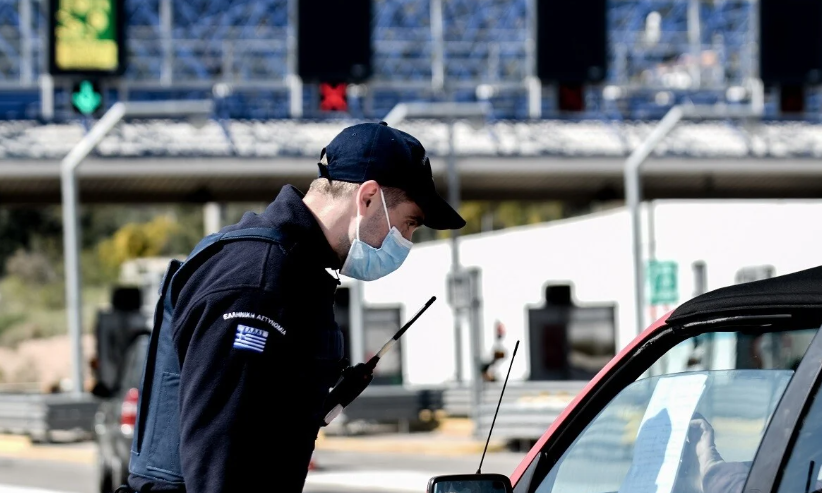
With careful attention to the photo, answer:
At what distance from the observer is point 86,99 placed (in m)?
22.8

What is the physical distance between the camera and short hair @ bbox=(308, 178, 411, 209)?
10.8ft

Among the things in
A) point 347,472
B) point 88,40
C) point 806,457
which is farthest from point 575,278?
point 806,457

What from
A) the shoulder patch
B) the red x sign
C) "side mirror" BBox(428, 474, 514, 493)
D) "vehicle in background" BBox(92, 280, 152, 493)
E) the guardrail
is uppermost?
the red x sign

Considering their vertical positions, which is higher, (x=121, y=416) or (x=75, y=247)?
(x=75, y=247)

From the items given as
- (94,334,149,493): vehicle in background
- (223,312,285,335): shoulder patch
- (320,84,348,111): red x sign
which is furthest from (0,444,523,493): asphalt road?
(223,312,285,335): shoulder patch

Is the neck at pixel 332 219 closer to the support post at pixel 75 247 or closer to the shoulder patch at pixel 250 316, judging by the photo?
the shoulder patch at pixel 250 316

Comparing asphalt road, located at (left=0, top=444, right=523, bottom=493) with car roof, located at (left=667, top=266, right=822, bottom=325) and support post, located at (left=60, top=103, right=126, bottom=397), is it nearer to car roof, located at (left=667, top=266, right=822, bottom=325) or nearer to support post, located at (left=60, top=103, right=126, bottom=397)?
support post, located at (left=60, top=103, right=126, bottom=397)

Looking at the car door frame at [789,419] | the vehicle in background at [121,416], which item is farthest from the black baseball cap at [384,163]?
the vehicle in background at [121,416]

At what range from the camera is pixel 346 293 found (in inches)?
1146

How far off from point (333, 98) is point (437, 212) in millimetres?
22843

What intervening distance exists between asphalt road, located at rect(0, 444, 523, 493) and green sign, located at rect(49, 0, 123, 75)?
5775 millimetres

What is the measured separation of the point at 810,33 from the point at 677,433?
25.9 m

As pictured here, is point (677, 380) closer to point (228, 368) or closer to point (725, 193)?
point (228, 368)

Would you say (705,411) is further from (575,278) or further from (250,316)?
(575,278)
